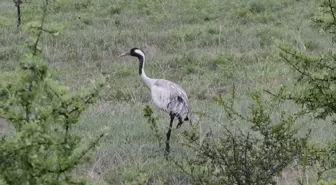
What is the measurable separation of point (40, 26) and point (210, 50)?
438 inches

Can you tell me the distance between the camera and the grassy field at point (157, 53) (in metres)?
7.99

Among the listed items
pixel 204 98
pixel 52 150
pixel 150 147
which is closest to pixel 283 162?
pixel 52 150

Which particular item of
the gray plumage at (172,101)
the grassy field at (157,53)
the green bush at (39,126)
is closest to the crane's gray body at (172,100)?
the gray plumage at (172,101)

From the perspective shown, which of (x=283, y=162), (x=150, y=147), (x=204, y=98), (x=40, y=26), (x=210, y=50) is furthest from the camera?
(x=210, y=50)

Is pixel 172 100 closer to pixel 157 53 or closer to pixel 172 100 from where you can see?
pixel 172 100

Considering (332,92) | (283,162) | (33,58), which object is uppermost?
(33,58)

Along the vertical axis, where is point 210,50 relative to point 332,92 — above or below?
below

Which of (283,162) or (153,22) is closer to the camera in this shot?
(283,162)

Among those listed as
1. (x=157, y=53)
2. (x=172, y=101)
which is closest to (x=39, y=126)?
(x=172, y=101)

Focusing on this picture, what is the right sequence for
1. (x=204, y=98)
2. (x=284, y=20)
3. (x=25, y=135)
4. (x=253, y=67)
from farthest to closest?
(x=284, y=20) < (x=253, y=67) < (x=204, y=98) < (x=25, y=135)

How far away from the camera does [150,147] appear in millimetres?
7973

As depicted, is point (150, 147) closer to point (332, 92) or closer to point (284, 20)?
point (332, 92)

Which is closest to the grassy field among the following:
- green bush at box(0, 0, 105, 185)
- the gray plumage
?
the gray plumage

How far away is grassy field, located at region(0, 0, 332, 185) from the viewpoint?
799cm
